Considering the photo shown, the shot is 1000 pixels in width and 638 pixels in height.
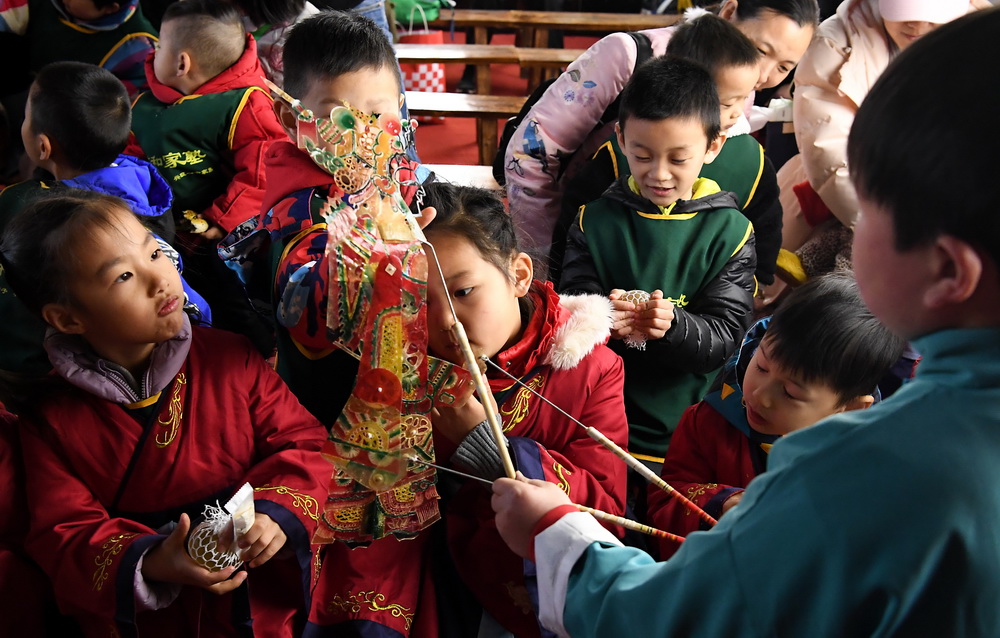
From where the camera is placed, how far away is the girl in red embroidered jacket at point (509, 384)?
1.15 m

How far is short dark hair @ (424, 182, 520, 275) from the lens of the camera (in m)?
1.19

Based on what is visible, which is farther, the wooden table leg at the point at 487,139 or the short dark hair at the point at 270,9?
Answer: the wooden table leg at the point at 487,139

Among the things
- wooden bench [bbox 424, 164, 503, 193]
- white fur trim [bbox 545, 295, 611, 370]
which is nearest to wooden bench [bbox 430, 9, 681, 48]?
wooden bench [bbox 424, 164, 503, 193]

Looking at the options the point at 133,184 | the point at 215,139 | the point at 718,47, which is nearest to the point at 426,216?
the point at 718,47

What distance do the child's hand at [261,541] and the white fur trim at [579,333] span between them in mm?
492

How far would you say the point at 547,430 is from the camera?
1299 millimetres

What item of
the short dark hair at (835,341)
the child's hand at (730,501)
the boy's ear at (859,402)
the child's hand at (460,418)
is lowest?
the child's hand at (730,501)

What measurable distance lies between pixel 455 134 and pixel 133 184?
2.78m

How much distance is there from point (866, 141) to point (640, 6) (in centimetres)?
549

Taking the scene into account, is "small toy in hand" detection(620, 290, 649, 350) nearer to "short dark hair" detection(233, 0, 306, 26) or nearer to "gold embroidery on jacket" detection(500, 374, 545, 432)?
"gold embroidery on jacket" detection(500, 374, 545, 432)

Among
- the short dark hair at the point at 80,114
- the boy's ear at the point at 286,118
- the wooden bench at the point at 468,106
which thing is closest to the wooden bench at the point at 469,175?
the wooden bench at the point at 468,106

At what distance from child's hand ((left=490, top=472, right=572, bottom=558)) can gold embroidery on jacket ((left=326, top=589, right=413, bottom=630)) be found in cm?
38

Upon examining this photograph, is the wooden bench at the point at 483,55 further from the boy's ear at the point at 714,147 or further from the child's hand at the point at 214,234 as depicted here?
the boy's ear at the point at 714,147

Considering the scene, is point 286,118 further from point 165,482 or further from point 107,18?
point 107,18
